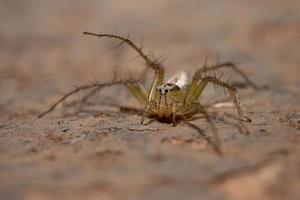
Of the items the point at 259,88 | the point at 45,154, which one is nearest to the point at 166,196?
the point at 45,154

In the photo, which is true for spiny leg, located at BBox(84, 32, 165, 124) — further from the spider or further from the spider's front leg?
the spider's front leg

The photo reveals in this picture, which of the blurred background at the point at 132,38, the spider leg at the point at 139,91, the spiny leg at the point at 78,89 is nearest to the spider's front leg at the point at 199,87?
the spider leg at the point at 139,91

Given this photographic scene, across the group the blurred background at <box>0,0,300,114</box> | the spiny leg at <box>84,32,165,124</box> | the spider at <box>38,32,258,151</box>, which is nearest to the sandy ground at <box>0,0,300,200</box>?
the blurred background at <box>0,0,300,114</box>

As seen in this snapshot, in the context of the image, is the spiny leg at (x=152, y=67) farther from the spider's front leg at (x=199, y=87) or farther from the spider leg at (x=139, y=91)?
the spider's front leg at (x=199, y=87)

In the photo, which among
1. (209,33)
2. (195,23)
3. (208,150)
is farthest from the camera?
(195,23)

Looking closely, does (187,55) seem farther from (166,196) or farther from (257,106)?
(166,196)

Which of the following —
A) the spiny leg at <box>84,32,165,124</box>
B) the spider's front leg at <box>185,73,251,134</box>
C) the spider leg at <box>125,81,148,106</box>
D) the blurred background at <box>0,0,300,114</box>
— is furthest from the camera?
the blurred background at <box>0,0,300,114</box>
